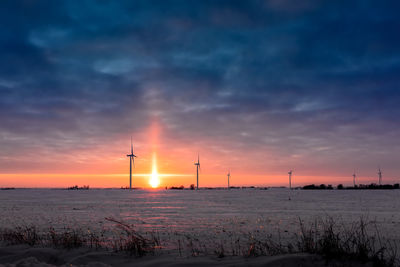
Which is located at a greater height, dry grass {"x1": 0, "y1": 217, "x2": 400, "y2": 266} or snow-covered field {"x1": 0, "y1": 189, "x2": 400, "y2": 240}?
dry grass {"x1": 0, "y1": 217, "x2": 400, "y2": 266}

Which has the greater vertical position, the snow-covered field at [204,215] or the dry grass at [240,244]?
the dry grass at [240,244]

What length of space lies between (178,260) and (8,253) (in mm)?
7450

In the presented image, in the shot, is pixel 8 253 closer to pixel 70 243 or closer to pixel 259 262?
pixel 70 243

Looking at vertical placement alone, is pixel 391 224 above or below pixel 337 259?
below

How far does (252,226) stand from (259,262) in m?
15.6

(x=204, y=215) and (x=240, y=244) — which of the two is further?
(x=204, y=215)

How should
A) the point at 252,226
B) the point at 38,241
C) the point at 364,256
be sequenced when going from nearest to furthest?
the point at 364,256, the point at 38,241, the point at 252,226

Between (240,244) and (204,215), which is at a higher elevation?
(240,244)

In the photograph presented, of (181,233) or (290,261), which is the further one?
(181,233)

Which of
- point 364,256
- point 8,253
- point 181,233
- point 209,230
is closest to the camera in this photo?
point 364,256

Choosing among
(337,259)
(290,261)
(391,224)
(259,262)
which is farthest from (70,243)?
(391,224)

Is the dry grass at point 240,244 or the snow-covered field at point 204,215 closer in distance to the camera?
the dry grass at point 240,244

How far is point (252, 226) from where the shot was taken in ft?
84.9

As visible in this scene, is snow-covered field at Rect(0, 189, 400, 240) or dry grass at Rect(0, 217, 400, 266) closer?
dry grass at Rect(0, 217, 400, 266)
